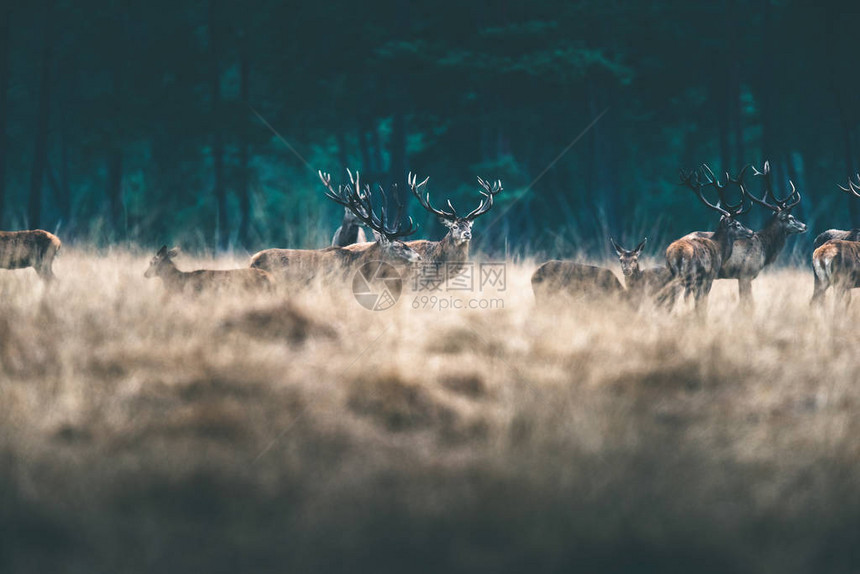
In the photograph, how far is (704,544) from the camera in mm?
3127

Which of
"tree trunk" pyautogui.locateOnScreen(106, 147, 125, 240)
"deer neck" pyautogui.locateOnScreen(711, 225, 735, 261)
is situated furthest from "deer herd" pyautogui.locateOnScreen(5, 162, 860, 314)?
"tree trunk" pyautogui.locateOnScreen(106, 147, 125, 240)

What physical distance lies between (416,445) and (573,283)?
12.7 ft

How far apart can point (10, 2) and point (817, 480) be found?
16.3m

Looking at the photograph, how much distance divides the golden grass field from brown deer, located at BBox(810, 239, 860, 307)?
1571mm

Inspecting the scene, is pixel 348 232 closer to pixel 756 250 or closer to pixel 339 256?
pixel 339 256

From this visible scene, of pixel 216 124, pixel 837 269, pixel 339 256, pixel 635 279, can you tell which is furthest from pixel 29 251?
pixel 216 124

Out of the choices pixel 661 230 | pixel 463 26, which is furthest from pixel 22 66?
pixel 661 230

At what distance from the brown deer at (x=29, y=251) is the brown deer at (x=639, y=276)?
18.6 ft

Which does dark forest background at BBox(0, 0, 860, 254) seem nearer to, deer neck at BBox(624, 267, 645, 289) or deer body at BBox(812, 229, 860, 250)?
deer body at BBox(812, 229, 860, 250)

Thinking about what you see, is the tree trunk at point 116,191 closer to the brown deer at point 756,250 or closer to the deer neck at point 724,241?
the deer neck at point 724,241

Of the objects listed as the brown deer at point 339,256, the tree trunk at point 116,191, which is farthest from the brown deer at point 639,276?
the tree trunk at point 116,191

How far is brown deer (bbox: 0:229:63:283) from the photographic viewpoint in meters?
8.00

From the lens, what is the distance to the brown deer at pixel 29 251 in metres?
8.00

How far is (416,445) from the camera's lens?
3834 mm
